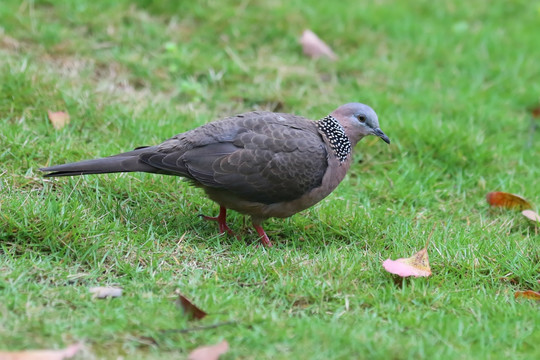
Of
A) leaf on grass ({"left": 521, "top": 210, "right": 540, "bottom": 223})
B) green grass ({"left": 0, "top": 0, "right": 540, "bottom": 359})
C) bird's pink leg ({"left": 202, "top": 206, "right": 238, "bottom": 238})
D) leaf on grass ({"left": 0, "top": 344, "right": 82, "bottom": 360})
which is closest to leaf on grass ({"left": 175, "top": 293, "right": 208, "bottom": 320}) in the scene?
green grass ({"left": 0, "top": 0, "right": 540, "bottom": 359})

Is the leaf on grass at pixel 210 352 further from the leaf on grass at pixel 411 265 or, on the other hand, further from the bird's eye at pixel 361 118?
the bird's eye at pixel 361 118

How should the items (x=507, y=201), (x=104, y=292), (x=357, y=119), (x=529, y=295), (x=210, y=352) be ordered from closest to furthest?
(x=210, y=352) → (x=104, y=292) → (x=529, y=295) → (x=357, y=119) → (x=507, y=201)

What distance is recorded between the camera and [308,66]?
6621 mm

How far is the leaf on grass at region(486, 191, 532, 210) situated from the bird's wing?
1.43 meters

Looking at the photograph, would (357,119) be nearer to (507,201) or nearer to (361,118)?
(361,118)

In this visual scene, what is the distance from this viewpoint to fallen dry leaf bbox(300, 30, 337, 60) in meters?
6.74

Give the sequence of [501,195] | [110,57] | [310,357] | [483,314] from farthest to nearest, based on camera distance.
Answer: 1. [110,57]
2. [501,195]
3. [483,314]
4. [310,357]

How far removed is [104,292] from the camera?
3.38 m

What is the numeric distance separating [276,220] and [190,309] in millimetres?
1471

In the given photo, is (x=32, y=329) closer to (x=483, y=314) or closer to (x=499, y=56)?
(x=483, y=314)

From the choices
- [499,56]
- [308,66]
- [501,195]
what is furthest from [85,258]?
[499,56]

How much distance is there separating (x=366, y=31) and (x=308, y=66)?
3.12ft

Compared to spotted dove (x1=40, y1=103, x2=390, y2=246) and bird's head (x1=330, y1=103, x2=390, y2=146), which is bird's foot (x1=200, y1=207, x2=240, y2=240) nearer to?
spotted dove (x1=40, y1=103, x2=390, y2=246)

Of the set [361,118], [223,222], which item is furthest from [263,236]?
[361,118]
